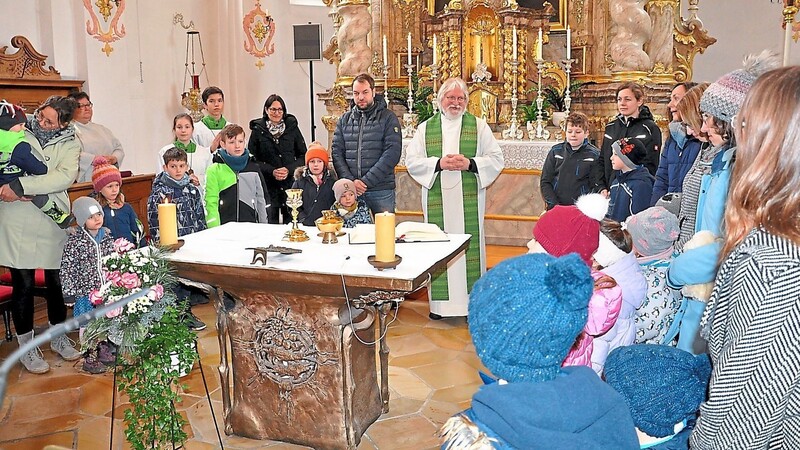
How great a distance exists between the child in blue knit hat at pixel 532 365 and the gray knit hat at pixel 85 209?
11.1 ft

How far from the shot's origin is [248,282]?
307cm

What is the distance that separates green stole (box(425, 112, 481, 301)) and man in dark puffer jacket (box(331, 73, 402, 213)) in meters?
0.27

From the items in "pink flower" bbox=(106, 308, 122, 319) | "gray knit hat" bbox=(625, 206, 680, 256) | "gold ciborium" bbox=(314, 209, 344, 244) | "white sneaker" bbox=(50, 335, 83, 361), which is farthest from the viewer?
"white sneaker" bbox=(50, 335, 83, 361)

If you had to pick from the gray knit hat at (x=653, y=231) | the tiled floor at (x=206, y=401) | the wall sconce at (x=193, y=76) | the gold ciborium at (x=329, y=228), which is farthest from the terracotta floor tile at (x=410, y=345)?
the wall sconce at (x=193, y=76)

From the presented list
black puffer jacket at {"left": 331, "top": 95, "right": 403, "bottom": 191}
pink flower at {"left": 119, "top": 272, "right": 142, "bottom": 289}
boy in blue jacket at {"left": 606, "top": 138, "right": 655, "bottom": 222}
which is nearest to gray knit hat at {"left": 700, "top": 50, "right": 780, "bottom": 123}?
pink flower at {"left": 119, "top": 272, "right": 142, "bottom": 289}

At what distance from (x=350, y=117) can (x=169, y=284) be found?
8.63ft

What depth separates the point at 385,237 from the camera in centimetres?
282

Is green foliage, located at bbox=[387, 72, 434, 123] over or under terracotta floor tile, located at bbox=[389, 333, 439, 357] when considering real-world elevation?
over

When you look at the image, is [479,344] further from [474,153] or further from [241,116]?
[241,116]

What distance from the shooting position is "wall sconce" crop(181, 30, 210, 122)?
920cm

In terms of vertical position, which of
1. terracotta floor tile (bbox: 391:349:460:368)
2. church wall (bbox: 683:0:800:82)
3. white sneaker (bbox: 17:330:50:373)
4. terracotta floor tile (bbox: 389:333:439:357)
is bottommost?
terracotta floor tile (bbox: 391:349:460:368)

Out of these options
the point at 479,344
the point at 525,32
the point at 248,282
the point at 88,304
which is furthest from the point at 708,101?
the point at 525,32

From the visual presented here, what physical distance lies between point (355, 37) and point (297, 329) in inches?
247

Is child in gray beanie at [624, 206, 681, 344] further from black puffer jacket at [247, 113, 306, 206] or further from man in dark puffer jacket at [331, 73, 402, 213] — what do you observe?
black puffer jacket at [247, 113, 306, 206]
